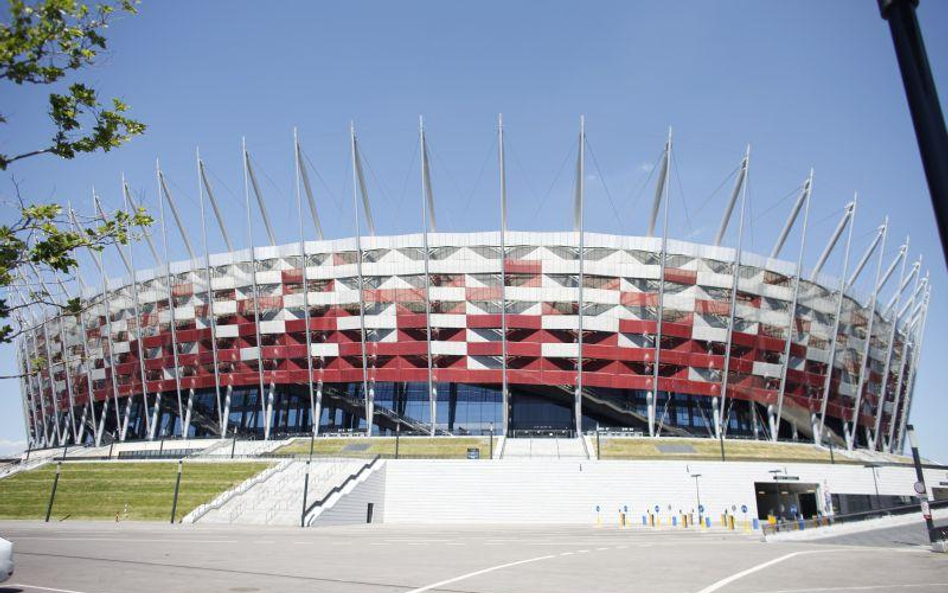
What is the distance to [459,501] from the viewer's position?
45344 mm

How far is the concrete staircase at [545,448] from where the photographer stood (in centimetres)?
5338

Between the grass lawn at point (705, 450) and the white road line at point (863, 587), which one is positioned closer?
the white road line at point (863, 587)

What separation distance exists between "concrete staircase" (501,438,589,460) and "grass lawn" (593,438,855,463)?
7.44 feet

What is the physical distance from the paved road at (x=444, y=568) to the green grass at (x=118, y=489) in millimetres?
17281

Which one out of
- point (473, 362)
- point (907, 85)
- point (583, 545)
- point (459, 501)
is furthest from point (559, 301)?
point (907, 85)

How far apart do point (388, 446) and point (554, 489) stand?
1970 cm

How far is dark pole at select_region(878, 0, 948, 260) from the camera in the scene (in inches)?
128

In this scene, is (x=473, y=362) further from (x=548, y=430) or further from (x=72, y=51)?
(x=72, y=51)

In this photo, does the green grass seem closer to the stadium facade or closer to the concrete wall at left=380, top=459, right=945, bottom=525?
the concrete wall at left=380, top=459, right=945, bottom=525

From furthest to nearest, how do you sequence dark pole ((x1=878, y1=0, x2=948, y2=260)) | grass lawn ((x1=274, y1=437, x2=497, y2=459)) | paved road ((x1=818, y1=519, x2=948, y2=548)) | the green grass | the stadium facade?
the stadium facade → grass lawn ((x1=274, y1=437, x2=497, y2=459)) → the green grass → paved road ((x1=818, y1=519, x2=948, y2=548)) → dark pole ((x1=878, y1=0, x2=948, y2=260))

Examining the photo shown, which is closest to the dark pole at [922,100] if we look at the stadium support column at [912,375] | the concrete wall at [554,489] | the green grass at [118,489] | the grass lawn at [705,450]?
the green grass at [118,489]

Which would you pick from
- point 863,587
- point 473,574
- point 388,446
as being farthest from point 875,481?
point 473,574

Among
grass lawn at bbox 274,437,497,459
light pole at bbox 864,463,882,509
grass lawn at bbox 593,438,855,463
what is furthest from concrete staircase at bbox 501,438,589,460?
light pole at bbox 864,463,882,509

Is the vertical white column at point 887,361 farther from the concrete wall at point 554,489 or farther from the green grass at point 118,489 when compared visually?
the green grass at point 118,489
